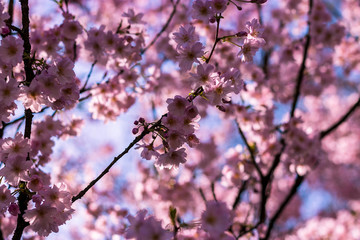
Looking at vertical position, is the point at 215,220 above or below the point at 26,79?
below

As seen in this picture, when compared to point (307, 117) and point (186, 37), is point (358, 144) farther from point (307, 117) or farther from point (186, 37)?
point (186, 37)

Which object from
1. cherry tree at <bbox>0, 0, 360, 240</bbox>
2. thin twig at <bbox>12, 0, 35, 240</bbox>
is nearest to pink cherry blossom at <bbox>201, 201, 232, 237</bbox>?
cherry tree at <bbox>0, 0, 360, 240</bbox>

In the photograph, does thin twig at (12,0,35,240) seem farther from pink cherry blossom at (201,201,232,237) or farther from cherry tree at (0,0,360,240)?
pink cherry blossom at (201,201,232,237)

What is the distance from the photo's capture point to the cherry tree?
2160mm

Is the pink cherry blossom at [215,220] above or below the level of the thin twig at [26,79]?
below

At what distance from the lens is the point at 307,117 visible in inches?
390

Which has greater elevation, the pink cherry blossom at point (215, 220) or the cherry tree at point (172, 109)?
the cherry tree at point (172, 109)

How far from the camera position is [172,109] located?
2.04m

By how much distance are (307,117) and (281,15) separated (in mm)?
4866

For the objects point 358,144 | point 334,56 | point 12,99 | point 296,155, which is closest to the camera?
point 12,99

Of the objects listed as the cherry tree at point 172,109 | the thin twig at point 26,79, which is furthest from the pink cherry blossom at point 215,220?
the thin twig at point 26,79

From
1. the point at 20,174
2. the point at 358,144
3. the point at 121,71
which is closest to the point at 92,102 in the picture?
the point at 121,71

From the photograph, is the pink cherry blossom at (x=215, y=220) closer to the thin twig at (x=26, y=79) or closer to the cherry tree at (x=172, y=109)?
the cherry tree at (x=172, y=109)

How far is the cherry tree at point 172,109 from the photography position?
2160mm
